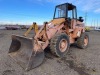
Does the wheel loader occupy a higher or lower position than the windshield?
lower

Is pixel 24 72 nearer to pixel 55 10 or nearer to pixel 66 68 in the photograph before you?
pixel 66 68

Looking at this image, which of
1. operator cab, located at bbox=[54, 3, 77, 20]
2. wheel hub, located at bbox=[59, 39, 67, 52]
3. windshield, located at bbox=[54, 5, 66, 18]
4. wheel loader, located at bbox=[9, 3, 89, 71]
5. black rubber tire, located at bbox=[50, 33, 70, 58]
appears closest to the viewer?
wheel loader, located at bbox=[9, 3, 89, 71]

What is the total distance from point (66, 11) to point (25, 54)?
3144 millimetres

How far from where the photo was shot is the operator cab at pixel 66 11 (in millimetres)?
6559

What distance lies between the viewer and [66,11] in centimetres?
652

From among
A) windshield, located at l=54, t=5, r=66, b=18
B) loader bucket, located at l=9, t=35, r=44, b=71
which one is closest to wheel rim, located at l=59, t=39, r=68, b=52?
loader bucket, located at l=9, t=35, r=44, b=71

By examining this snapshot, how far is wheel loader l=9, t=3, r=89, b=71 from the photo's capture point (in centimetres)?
444

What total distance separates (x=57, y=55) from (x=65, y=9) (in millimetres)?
2610

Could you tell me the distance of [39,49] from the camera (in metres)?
4.48

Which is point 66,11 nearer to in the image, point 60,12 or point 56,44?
point 60,12

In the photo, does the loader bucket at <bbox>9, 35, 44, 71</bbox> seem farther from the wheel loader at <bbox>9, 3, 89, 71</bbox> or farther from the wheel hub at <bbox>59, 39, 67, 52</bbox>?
the wheel hub at <bbox>59, 39, 67, 52</bbox>

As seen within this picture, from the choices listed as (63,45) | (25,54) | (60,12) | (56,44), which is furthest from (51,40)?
(60,12)

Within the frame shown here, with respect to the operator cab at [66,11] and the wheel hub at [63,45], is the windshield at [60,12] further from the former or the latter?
the wheel hub at [63,45]

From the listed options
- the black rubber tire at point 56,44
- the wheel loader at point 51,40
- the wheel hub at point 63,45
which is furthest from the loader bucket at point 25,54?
the wheel hub at point 63,45
